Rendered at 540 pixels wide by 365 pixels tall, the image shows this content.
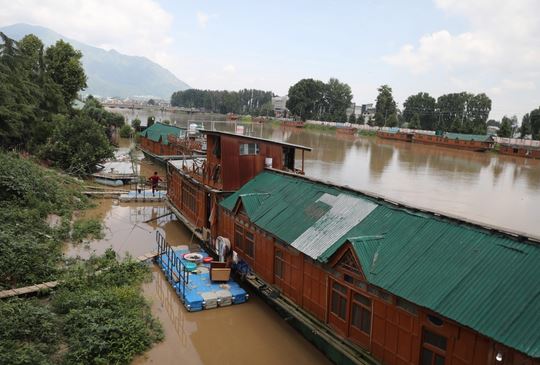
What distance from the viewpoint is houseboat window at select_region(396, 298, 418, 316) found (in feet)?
31.4

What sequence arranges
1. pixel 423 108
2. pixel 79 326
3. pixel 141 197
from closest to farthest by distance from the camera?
pixel 79 326 < pixel 141 197 < pixel 423 108

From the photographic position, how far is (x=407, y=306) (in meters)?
9.77

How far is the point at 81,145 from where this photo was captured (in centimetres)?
3456

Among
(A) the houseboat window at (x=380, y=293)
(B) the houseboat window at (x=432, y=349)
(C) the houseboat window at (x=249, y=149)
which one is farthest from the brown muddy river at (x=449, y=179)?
(B) the houseboat window at (x=432, y=349)

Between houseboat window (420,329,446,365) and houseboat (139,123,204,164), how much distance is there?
28.0 m

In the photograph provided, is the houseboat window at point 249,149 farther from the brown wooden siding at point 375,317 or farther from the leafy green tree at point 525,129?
the leafy green tree at point 525,129

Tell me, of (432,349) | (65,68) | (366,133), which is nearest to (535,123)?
(366,133)

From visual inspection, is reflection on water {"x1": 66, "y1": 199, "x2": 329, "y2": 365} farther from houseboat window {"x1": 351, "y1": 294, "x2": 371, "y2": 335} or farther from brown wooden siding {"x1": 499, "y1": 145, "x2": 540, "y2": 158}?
brown wooden siding {"x1": 499, "y1": 145, "x2": 540, "y2": 158}

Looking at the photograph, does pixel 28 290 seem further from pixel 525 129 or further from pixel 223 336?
pixel 525 129

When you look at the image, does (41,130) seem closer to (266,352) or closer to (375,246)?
(266,352)

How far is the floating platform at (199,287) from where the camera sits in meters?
15.1

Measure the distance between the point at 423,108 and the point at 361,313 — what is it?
133496mm

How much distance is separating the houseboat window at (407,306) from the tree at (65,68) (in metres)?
60.4

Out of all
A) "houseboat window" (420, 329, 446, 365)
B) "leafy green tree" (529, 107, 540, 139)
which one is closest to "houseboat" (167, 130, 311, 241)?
"houseboat window" (420, 329, 446, 365)
